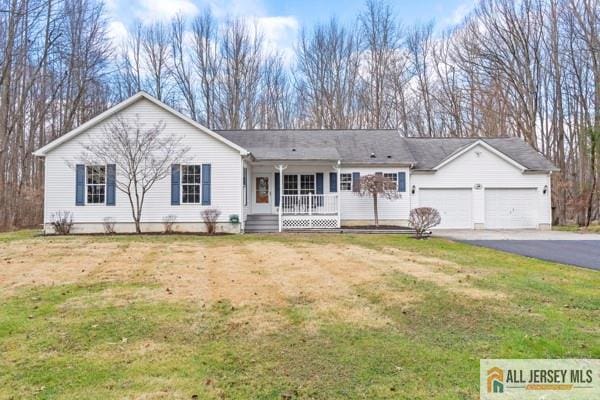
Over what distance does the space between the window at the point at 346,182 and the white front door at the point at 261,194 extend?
3.33m

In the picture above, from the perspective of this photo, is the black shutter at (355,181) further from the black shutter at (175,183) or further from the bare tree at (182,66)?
the bare tree at (182,66)

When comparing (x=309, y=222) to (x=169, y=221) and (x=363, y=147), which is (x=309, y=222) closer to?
(x=363, y=147)

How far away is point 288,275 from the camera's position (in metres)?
7.29

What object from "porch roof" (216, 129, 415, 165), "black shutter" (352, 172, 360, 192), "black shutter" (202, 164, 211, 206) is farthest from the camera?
"black shutter" (352, 172, 360, 192)

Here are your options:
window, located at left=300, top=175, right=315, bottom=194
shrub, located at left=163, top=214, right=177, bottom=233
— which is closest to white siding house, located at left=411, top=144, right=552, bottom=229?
window, located at left=300, top=175, right=315, bottom=194

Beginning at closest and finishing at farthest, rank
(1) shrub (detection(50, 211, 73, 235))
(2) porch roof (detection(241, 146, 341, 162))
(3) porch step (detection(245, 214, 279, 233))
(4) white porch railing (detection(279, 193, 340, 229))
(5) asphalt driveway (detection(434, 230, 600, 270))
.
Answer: (5) asphalt driveway (detection(434, 230, 600, 270))
(1) shrub (detection(50, 211, 73, 235))
(3) porch step (detection(245, 214, 279, 233))
(4) white porch railing (detection(279, 193, 340, 229))
(2) porch roof (detection(241, 146, 341, 162))

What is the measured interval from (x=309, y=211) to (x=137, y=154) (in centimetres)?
717

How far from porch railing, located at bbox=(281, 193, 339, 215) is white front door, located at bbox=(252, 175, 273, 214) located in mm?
1082

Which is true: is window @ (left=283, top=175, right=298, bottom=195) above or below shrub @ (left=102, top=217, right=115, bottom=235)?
above

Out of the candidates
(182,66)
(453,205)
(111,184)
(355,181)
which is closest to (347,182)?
(355,181)

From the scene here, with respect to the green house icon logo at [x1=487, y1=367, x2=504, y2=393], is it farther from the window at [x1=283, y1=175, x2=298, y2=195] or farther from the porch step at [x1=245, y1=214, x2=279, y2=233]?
the window at [x1=283, y1=175, x2=298, y2=195]

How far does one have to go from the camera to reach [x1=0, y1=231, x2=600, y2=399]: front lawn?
10.3 feet

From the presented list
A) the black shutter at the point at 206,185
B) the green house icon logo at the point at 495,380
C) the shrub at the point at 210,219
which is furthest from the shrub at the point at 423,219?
the green house icon logo at the point at 495,380

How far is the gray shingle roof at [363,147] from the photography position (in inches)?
691
